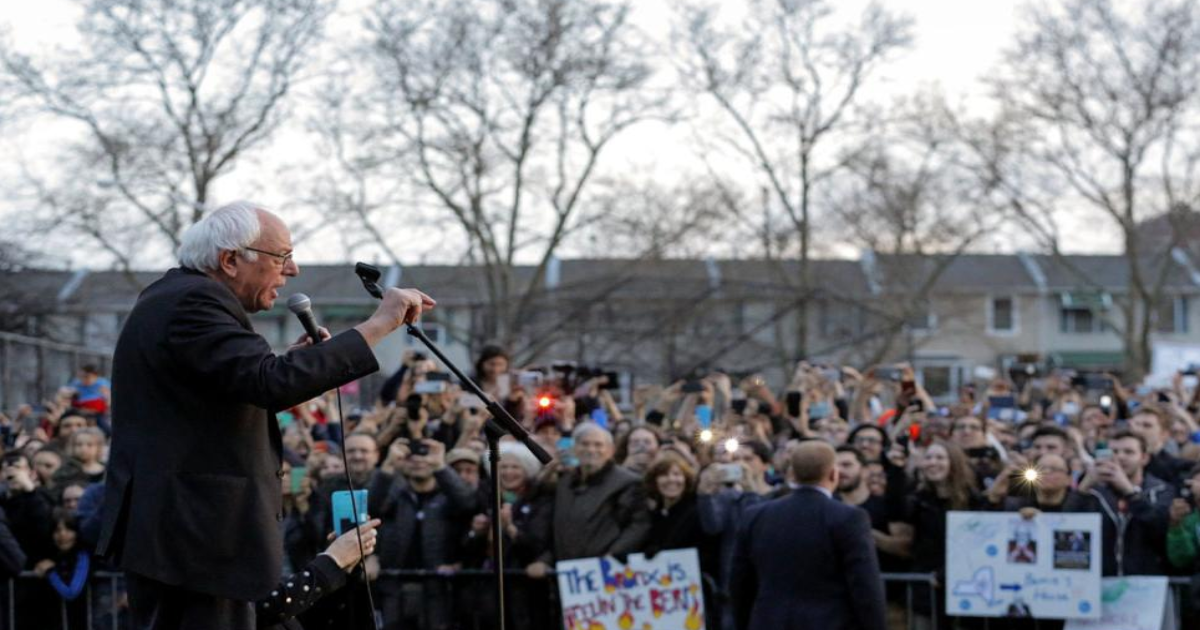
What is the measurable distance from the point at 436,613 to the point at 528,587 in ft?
2.03

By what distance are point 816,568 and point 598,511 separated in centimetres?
245

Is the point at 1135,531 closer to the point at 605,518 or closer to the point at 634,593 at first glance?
the point at 634,593

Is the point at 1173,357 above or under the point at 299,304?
under

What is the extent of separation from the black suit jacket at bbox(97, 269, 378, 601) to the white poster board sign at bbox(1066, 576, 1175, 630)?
6393 mm

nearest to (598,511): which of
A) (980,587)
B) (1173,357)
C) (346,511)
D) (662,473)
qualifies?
(662,473)

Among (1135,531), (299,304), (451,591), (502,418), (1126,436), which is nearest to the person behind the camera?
(299,304)

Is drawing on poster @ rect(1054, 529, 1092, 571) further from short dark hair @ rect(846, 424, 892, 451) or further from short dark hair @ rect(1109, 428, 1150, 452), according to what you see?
short dark hair @ rect(846, 424, 892, 451)

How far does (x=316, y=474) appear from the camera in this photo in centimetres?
1123

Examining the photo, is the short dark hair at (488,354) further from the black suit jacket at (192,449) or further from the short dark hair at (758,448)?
the black suit jacket at (192,449)

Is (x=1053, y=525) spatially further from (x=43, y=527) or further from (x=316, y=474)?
(x=43, y=527)

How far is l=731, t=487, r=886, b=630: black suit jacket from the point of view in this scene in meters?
7.88

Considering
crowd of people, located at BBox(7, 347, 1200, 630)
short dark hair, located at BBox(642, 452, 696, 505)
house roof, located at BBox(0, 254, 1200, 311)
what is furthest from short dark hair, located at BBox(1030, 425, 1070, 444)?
house roof, located at BBox(0, 254, 1200, 311)

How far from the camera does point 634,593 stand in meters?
10.0

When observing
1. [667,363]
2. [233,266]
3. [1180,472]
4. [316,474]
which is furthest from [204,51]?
[233,266]
